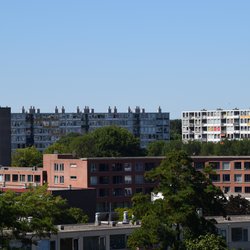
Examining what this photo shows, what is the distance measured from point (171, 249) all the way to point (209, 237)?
2.43 meters

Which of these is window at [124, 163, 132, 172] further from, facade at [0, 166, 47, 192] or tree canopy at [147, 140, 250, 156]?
tree canopy at [147, 140, 250, 156]

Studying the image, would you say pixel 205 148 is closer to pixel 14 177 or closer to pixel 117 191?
pixel 14 177

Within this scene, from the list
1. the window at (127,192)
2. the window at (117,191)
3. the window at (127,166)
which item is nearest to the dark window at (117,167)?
Result: the window at (127,166)

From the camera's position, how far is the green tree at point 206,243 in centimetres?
5147

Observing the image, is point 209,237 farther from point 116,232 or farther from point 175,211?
point 116,232

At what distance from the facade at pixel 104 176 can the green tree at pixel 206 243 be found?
6868cm

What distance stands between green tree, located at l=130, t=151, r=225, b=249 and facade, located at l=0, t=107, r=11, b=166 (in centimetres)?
10824

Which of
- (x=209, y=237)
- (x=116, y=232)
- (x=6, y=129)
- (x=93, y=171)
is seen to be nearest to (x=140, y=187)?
(x=93, y=171)

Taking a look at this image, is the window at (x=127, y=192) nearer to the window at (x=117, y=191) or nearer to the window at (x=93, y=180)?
the window at (x=117, y=191)

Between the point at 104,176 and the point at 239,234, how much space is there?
5957 cm


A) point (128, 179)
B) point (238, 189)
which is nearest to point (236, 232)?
point (128, 179)

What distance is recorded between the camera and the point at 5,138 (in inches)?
6442

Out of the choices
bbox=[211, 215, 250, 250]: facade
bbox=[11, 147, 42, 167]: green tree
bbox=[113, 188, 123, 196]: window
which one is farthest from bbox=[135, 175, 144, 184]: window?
bbox=[211, 215, 250, 250]: facade

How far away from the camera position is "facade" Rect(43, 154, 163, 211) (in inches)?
4857
